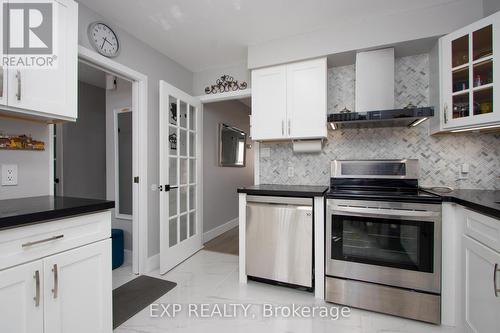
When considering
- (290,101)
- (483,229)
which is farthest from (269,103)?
(483,229)

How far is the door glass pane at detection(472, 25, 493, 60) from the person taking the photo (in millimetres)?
1592

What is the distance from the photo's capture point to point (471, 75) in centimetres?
170

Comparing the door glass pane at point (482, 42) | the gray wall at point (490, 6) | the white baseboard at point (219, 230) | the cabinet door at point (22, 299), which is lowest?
the white baseboard at point (219, 230)

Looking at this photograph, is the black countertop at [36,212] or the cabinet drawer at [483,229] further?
the cabinet drawer at [483,229]

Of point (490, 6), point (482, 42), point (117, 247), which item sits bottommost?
point (117, 247)

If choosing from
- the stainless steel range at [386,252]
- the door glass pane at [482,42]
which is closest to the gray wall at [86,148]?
the stainless steel range at [386,252]

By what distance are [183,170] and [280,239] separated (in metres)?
1.54

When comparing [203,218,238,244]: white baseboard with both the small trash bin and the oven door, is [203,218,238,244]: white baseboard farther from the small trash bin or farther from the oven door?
the oven door

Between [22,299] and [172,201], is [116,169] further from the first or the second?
[22,299]

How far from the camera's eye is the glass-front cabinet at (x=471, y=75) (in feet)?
5.13

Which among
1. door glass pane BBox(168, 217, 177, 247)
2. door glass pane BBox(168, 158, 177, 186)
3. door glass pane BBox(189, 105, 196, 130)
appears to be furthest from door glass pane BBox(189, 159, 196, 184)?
door glass pane BBox(168, 217, 177, 247)

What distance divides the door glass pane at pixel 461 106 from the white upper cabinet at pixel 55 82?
9.58 feet

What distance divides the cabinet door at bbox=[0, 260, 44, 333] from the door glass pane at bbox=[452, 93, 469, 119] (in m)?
2.95

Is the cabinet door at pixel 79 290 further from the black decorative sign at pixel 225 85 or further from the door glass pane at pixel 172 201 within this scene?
the black decorative sign at pixel 225 85
